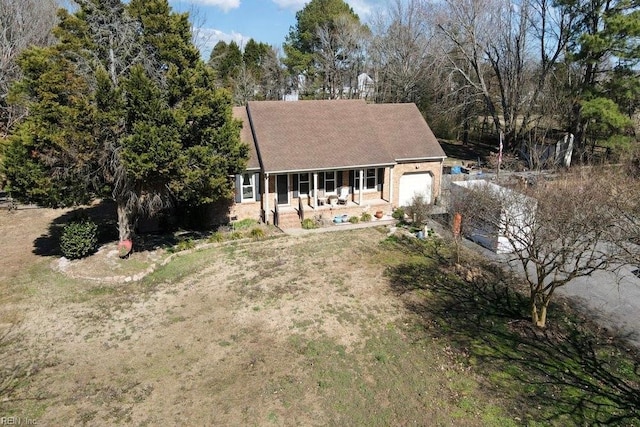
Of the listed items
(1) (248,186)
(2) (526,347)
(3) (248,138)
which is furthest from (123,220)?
(2) (526,347)

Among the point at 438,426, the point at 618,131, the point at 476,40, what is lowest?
the point at 438,426

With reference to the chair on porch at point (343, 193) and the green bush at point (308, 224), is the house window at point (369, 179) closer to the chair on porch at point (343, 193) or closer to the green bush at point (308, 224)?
the chair on porch at point (343, 193)

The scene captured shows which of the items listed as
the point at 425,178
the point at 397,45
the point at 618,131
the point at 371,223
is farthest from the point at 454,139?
the point at 371,223

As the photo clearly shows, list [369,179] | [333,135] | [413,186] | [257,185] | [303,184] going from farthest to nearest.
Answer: [413,186] → [369,179] → [333,135] → [303,184] → [257,185]

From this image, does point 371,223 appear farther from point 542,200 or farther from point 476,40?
point 476,40

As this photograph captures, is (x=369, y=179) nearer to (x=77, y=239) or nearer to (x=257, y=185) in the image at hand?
(x=257, y=185)

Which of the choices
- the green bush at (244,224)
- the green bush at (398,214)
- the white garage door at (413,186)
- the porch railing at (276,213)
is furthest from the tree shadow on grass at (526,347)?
the white garage door at (413,186)
